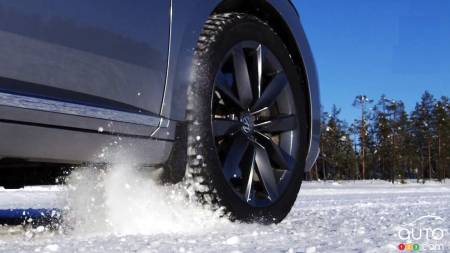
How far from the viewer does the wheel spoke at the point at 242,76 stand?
3312mm

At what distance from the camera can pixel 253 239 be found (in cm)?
238

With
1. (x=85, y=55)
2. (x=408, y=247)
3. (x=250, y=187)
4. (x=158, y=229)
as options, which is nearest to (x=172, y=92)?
(x=85, y=55)

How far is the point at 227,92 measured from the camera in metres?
3.23

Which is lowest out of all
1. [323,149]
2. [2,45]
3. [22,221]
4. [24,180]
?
[22,221]

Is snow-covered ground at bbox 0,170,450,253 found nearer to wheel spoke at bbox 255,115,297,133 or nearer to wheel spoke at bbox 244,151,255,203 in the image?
wheel spoke at bbox 244,151,255,203

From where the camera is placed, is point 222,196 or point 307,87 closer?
point 222,196

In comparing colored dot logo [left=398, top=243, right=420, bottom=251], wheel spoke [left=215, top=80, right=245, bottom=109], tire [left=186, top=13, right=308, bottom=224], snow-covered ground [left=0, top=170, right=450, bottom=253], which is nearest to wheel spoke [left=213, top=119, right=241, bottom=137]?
tire [left=186, top=13, right=308, bottom=224]

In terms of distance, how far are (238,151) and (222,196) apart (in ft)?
1.18

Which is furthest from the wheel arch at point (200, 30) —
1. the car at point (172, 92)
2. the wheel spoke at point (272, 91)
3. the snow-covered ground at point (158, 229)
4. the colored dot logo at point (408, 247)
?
the colored dot logo at point (408, 247)

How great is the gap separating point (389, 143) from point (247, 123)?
72.2 meters

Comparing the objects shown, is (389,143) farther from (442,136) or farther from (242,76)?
(242,76)

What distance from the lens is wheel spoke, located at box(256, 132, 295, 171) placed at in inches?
138

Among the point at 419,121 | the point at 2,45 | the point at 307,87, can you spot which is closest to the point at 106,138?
the point at 2,45

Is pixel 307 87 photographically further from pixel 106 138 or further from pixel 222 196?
pixel 106 138
